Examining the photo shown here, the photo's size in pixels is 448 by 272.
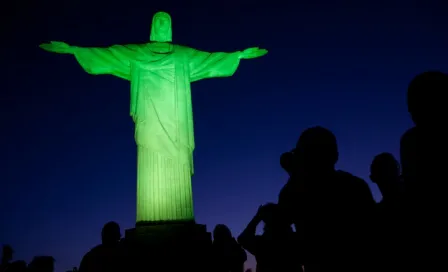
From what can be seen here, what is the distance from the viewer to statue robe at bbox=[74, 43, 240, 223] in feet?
23.2

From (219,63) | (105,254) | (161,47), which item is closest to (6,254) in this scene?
(105,254)

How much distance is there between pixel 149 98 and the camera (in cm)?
771

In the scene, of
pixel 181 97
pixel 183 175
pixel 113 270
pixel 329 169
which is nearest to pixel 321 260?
pixel 329 169

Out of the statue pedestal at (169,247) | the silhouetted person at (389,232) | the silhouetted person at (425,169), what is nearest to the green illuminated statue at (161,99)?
the statue pedestal at (169,247)

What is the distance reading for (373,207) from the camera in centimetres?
224

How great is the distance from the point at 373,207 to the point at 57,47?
7317 mm

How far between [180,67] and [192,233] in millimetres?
3640

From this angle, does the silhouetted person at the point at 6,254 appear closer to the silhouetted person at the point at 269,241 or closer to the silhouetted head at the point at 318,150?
the silhouetted person at the point at 269,241

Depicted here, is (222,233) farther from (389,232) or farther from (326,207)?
(389,232)

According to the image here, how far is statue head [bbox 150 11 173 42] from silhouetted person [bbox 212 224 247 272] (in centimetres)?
488

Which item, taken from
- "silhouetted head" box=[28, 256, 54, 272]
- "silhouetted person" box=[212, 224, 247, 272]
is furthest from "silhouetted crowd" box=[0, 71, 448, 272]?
"silhouetted head" box=[28, 256, 54, 272]

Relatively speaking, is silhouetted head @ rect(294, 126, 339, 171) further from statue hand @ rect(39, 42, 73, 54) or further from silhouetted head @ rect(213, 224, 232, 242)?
statue hand @ rect(39, 42, 73, 54)

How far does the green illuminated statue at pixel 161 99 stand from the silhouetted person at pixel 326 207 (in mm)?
4884

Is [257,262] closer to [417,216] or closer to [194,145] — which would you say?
[417,216]
